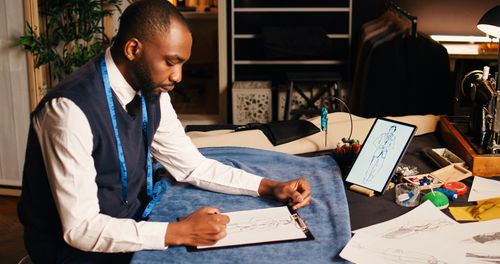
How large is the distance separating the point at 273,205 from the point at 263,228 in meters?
0.18

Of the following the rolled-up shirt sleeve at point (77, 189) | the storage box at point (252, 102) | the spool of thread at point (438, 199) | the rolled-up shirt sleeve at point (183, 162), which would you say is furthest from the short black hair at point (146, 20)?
the storage box at point (252, 102)

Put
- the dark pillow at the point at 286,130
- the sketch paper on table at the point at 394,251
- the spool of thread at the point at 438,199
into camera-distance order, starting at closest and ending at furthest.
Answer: the sketch paper on table at the point at 394,251 → the spool of thread at the point at 438,199 → the dark pillow at the point at 286,130

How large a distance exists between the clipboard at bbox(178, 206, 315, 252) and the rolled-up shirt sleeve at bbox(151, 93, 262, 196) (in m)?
0.19

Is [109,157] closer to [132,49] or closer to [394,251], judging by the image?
[132,49]

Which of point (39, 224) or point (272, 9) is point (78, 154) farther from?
point (272, 9)

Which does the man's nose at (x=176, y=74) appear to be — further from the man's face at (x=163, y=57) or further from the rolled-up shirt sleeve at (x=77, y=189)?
the rolled-up shirt sleeve at (x=77, y=189)

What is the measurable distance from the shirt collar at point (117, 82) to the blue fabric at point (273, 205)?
0.36 metres

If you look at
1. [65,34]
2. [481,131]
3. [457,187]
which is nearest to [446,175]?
[457,187]

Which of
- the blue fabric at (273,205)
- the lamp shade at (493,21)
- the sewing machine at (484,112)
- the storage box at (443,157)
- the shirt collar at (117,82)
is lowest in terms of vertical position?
the blue fabric at (273,205)

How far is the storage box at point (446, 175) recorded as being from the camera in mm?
1614

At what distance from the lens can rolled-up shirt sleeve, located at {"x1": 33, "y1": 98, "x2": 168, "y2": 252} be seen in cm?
115

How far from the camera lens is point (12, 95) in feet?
10.8

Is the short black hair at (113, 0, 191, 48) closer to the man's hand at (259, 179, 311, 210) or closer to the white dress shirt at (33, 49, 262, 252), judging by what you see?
the white dress shirt at (33, 49, 262, 252)

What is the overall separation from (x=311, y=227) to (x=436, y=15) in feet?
13.6
